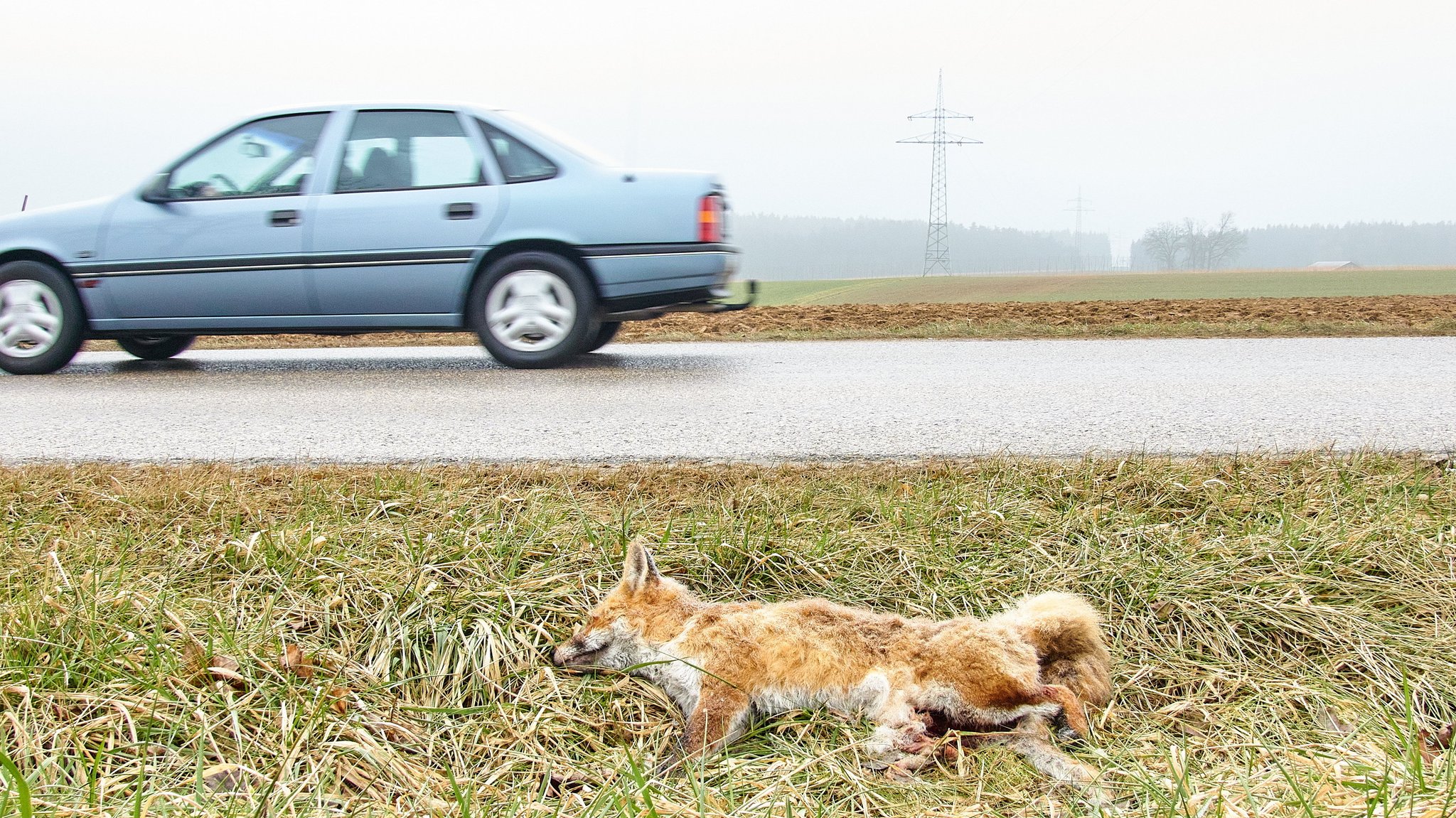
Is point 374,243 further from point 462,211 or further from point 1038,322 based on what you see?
point 1038,322

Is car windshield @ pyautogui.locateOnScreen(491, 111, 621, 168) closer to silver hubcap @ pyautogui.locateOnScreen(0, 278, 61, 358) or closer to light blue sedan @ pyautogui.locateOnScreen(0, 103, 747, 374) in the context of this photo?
light blue sedan @ pyautogui.locateOnScreen(0, 103, 747, 374)

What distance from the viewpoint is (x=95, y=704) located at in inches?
76.9

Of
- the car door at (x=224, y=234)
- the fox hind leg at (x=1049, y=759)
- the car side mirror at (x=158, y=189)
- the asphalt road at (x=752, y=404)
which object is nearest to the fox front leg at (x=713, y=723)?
the fox hind leg at (x=1049, y=759)

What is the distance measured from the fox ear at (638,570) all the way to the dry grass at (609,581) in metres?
0.21

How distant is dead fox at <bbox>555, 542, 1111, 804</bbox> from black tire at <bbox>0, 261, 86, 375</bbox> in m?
6.44

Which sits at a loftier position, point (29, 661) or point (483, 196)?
point (483, 196)

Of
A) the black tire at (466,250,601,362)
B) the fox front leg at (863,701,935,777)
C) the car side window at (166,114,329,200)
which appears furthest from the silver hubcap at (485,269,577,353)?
the fox front leg at (863,701,935,777)

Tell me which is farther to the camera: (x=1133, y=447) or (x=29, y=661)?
(x=1133, y=447)

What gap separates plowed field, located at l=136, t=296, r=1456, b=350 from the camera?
8969 millimetres

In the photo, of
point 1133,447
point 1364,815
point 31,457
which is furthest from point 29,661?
point 1133,447

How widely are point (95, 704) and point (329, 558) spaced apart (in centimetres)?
64

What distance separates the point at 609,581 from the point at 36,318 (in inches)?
253

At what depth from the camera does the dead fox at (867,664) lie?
1.85 metres

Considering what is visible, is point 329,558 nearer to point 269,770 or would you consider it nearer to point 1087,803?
point 269,770
